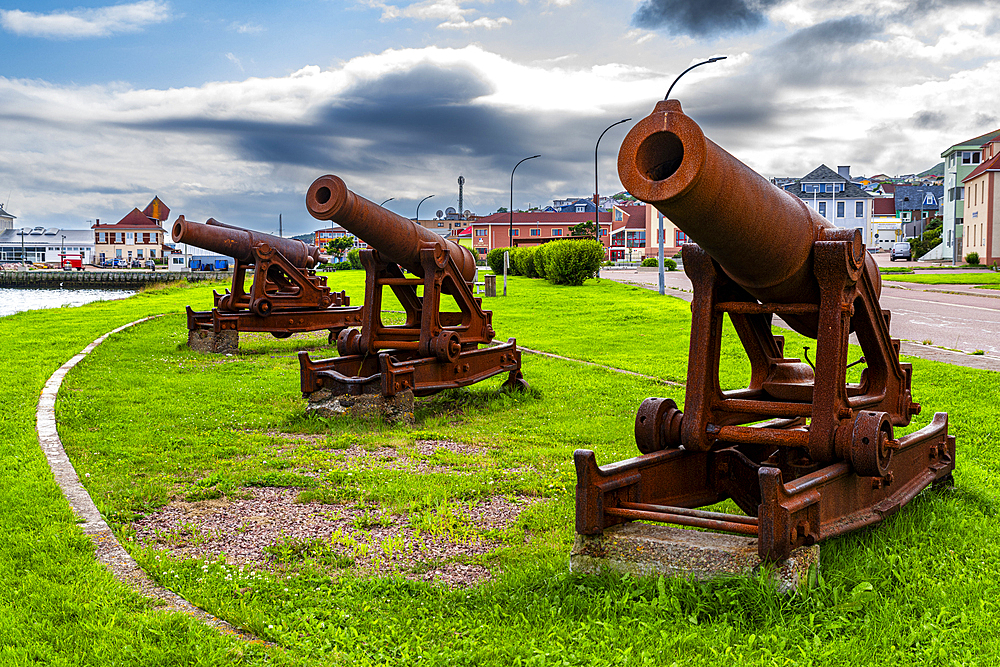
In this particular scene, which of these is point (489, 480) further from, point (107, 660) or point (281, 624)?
point (107, 660)

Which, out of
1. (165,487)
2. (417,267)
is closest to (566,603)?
(165,487)

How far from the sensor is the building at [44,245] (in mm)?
124438

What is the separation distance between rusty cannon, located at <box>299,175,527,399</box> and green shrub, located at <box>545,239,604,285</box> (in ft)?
80.8

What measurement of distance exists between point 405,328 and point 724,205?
6.42 m

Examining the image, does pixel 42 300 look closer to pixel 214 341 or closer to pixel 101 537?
pixel 214 341

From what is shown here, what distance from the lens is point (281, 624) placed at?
12.3ft

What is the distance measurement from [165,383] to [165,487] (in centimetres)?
558

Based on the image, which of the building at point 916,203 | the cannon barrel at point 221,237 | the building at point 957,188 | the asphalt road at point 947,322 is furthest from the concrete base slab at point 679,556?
the building at point 916,203

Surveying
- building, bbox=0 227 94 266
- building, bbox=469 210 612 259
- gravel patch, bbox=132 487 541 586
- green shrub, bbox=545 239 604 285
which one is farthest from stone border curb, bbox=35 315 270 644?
building, bbox=0 227 94 266

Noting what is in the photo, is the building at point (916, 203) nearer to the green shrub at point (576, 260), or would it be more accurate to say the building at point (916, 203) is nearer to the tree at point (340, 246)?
the tree at point (340, 246)

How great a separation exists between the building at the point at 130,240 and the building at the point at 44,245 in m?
1.76

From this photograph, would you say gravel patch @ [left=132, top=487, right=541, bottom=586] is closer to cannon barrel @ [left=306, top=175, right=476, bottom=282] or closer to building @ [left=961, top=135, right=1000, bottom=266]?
cannon barrel @ [left=306, top=175, right=476, bottom=282]

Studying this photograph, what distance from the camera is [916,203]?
108 m

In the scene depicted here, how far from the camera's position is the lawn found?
3453 millimetres
